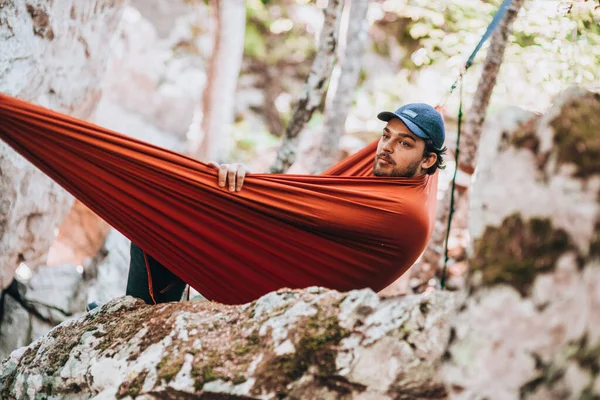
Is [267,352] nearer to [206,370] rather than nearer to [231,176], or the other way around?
[206,370]

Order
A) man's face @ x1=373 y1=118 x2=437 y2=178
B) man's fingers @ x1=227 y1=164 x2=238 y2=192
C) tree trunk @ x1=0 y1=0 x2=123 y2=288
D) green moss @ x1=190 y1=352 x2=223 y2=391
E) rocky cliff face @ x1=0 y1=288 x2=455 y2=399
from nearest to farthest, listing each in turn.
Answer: rocky cliff face @ x1=0 y1=288 x2=455 y2=399 < green moss @ x1=190 y1=352 x2=223 y2=391 < man's fingers @ x1=227 y1=164 x2=238 y2=192 < man's face @ x1=373 y1=118 x2=437 y2=178 < tree trunk @ x1=0 y1=0 x2=123 y2=288

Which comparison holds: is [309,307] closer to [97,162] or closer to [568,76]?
[97,162]

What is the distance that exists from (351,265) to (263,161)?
5674 mm

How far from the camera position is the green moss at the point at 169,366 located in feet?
5.01

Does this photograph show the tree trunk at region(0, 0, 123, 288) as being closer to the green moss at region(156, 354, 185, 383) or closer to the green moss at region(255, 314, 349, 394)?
the green moss at region(156, 354, 185, 383)

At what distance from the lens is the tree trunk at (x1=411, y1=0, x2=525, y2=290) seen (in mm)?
3355

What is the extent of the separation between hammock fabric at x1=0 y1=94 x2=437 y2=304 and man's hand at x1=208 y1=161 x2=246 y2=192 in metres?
0.03

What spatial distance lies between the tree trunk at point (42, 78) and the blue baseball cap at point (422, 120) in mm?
1838

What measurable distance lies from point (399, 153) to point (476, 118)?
1625 mm

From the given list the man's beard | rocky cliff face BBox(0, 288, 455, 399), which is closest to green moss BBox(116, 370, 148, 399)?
rocky cliff face BBox(0, 288, 455, 399)

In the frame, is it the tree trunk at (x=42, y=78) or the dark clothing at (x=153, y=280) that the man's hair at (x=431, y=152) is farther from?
the tree trunk at (x=42, y=78)

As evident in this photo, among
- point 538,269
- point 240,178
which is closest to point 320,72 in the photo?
point 240,178

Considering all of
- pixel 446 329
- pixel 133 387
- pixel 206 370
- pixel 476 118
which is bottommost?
pixel 133 387

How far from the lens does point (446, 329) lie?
51.2 inches
